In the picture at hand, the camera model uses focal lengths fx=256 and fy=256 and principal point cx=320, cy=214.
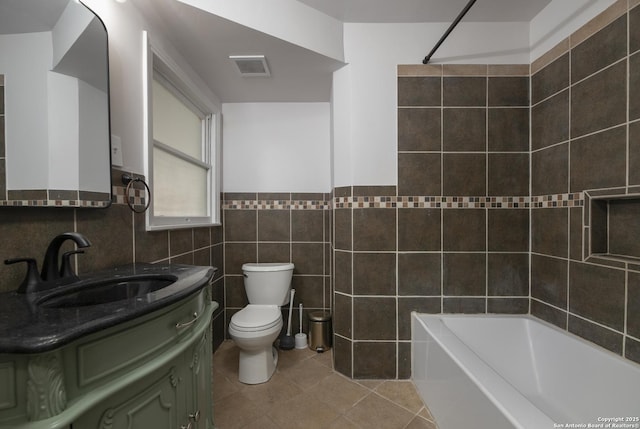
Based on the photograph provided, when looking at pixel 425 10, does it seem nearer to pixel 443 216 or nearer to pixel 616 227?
pixel 443 216

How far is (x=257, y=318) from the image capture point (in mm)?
1736

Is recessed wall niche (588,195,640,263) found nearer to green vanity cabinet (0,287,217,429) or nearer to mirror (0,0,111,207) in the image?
green vanity cabinet (0,287,217,429)

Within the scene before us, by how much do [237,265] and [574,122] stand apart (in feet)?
8.28

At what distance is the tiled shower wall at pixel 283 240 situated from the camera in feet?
7.52

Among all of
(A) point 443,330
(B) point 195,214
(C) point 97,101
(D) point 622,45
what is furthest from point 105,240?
(D) point 622,45

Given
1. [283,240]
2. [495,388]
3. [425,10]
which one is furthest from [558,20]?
[283,240]

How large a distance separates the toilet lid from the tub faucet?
3.25 ft

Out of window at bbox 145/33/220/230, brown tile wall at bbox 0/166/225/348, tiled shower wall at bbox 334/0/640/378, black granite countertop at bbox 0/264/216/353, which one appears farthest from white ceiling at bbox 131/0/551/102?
black granite countertop at bbox 0/264/216/353

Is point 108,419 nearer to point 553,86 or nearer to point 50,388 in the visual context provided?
point 50,388

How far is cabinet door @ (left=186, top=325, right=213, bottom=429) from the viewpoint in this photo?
97cm

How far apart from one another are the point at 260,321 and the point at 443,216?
1.41 metres

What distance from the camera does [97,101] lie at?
1.05 meters

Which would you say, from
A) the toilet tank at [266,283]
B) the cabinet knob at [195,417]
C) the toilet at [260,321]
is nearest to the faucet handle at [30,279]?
the cabinet knob at [195,417]

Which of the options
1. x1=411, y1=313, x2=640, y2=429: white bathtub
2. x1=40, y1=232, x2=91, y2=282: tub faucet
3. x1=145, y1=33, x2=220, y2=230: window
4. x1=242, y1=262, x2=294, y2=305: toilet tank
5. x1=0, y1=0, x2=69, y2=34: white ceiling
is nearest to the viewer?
x1=0, y1=0, x2=69, y2=34: white ceiling
